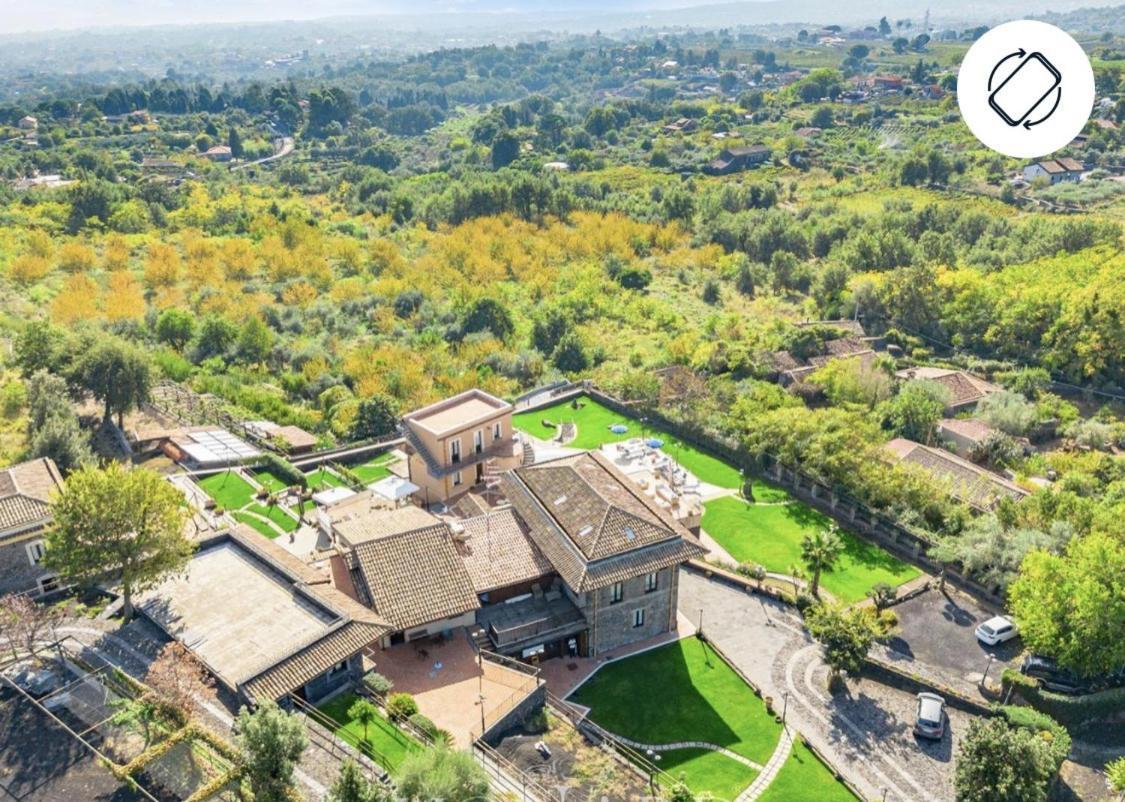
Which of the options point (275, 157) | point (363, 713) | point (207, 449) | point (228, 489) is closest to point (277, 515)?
point (228, 489)

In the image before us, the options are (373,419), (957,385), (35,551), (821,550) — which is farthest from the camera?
(957,385)

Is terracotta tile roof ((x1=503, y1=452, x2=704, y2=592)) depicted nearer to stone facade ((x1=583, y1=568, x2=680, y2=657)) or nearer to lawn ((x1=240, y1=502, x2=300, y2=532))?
stone facade ((x1=583, y1=568, x2=680, y2=657))

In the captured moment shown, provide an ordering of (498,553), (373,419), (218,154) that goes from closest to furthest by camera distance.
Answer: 1. (498,553)
2. (373,419)
3. (218,154)

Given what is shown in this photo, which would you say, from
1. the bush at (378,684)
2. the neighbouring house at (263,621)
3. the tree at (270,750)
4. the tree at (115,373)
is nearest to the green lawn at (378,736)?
the neighbouring house at (263,621)

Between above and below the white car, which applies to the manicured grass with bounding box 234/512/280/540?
above

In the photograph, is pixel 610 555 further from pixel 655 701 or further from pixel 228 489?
pixel 228 489

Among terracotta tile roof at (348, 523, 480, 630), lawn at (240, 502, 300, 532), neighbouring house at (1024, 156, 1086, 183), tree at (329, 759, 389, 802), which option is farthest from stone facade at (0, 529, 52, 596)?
neighbouring house at (1024, 156, 1086, 183)
